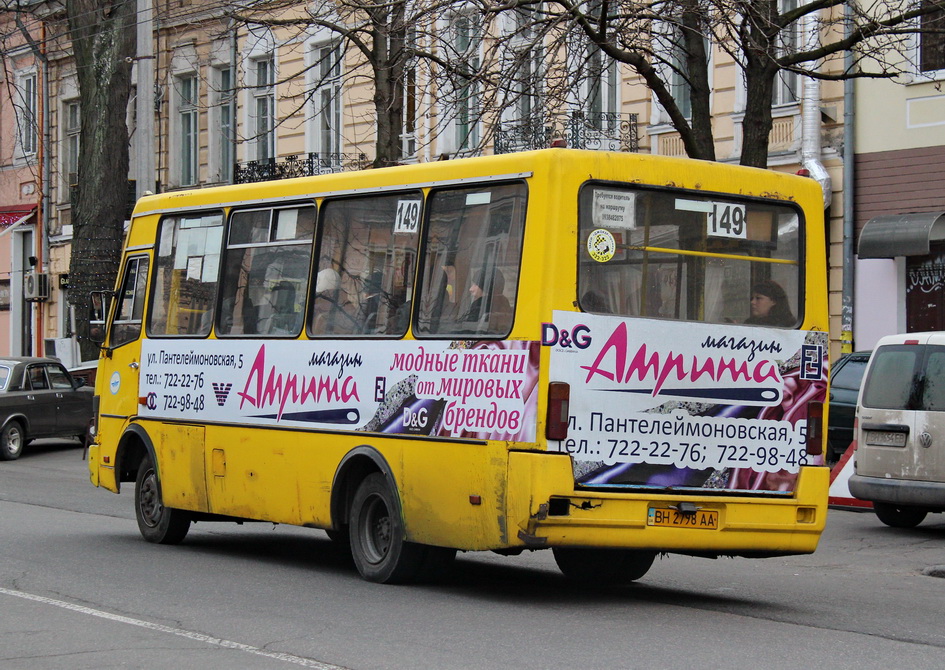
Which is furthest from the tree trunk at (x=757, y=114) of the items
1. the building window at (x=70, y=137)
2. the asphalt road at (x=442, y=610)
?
the building window at (x=70, y=137)

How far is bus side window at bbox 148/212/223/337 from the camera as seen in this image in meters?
12.7

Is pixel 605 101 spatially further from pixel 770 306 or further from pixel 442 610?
pixel 442 610

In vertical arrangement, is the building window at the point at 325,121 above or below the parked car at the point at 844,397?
above

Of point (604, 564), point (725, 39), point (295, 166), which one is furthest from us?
point (295, 166)

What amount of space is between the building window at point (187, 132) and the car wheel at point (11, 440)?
36.6ft

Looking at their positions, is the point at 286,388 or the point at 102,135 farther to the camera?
the point at 102,135

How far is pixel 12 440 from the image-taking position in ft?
84.9

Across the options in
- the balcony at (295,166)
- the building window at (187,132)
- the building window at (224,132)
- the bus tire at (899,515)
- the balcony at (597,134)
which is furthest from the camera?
the building window at (187,132)

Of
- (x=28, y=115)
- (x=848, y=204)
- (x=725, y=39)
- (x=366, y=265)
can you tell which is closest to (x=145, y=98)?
(x=725, y=39)

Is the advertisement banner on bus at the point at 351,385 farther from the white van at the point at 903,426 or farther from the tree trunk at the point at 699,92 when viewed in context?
the tree trunk at the point at 699,92

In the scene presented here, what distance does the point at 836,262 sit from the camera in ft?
75.6

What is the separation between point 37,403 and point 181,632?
1884 centimetres

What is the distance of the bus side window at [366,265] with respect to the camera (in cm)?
1047

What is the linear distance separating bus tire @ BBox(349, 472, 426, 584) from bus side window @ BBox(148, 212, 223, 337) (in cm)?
262
